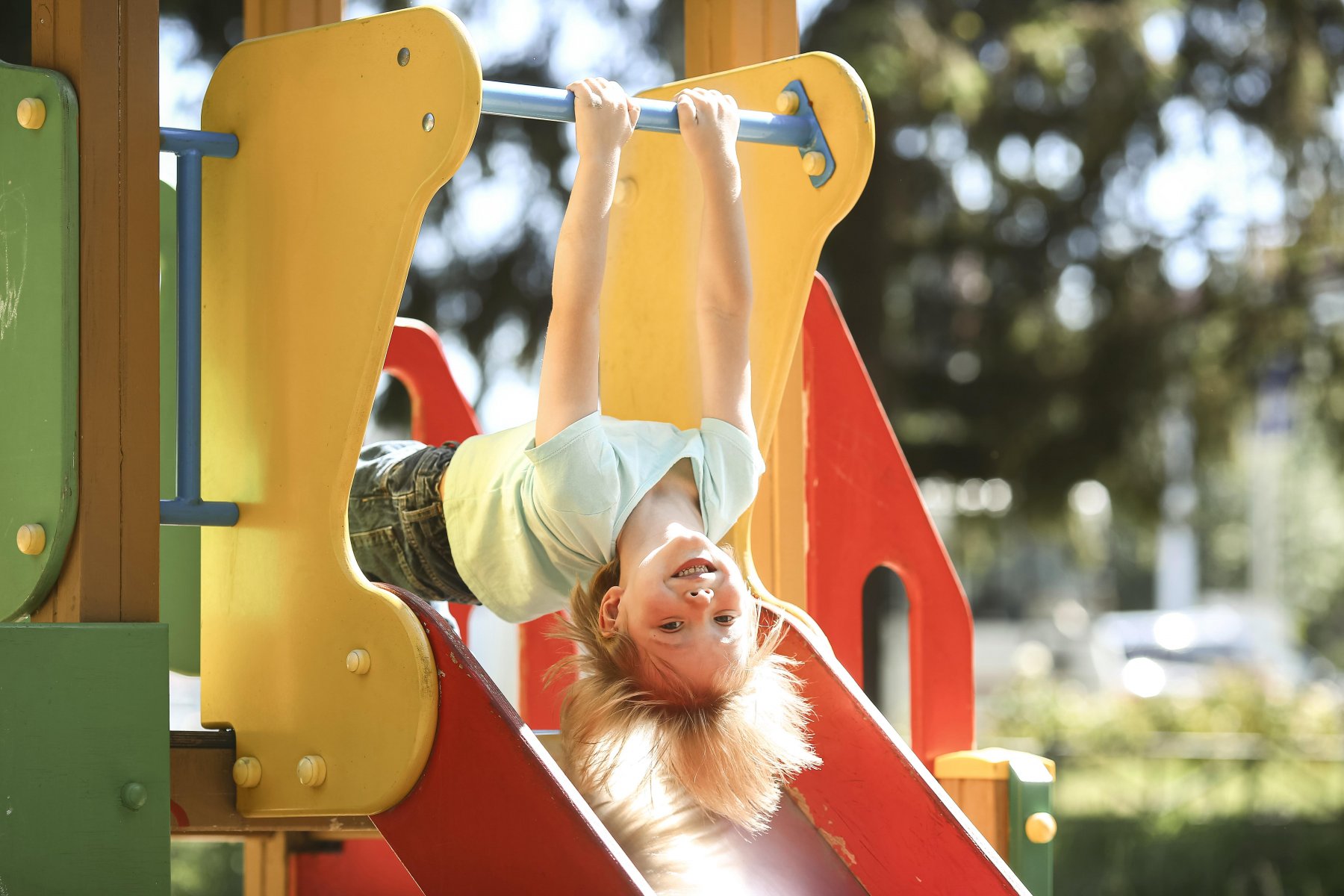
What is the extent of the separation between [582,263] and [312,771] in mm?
881

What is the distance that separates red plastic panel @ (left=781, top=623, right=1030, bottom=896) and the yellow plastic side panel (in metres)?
0.29

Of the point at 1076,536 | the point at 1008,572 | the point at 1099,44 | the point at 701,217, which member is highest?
the point at 1099,44

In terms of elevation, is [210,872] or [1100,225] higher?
[1100,225]

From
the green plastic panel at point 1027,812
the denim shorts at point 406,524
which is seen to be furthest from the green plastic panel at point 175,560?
the green plastic panel at point 1027,812

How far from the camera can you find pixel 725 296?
2.74m

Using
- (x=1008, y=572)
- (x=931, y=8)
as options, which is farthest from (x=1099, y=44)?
(x=1008, y=572)

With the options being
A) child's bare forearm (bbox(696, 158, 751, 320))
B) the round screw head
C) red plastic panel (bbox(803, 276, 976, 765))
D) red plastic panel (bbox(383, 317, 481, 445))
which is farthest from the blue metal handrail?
red plastic panel (bbox(383, 317, 481, 445))

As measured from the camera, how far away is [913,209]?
28.4ft

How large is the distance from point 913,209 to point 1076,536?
202cm

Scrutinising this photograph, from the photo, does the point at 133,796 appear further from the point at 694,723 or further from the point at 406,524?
the point at 406,524

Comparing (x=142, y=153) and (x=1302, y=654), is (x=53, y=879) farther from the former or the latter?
(x=1302, y=654)

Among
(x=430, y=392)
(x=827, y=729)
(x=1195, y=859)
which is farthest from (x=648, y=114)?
(x=1195, y=859)

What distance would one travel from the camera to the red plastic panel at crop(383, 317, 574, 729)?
3.85 meters

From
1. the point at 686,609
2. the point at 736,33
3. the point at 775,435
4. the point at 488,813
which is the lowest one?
the point at 488,813
